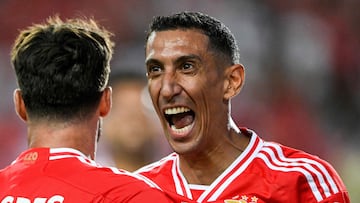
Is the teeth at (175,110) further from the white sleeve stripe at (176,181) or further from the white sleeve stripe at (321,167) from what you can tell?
the white sleeve stripe at (321,167)

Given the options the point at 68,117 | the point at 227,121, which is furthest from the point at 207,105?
the point at 68,117

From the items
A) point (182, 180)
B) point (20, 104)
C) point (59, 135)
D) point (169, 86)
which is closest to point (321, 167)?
point (182, 180)

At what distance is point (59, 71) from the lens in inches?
110

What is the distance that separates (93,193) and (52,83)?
41cm

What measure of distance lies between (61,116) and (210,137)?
94 centimetres

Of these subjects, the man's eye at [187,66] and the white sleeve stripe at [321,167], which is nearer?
the white sleeve stripe at [321,167]

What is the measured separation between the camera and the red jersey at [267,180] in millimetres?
3291

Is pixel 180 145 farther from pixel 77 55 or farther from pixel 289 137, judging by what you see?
pixel 289 137

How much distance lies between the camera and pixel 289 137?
7320 millimetres

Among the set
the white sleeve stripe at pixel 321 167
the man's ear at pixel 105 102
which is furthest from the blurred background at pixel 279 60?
the man's ear at pixel 105 102

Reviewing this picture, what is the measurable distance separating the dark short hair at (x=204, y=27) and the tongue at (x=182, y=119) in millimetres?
307

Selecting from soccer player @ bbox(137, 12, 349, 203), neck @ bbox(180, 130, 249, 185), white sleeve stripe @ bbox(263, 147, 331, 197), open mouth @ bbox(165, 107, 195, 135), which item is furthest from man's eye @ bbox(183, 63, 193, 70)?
white sleeve stripe @ bbox(263, 147, 331, 197)

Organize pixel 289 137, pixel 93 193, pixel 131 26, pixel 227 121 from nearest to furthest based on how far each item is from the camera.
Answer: pixel 93 193
pixel 227 121
pixel 289 137
pixel 131 26

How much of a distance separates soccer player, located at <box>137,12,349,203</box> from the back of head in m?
0.63
